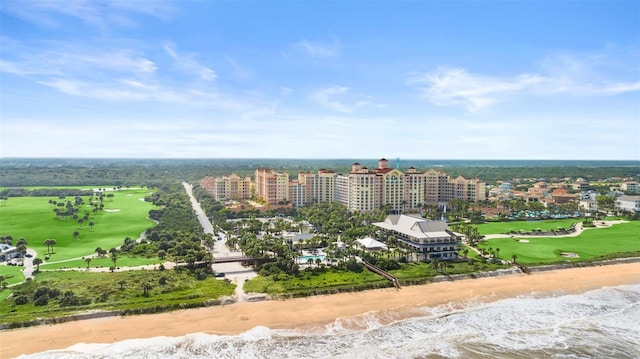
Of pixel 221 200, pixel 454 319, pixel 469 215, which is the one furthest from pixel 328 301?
pixel 221 200

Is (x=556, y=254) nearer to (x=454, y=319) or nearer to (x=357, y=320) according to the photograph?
(x=454, y=319)

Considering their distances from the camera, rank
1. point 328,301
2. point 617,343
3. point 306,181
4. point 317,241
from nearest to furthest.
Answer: point 617,343 < point 328,301 < point 317,241 < point 306,181

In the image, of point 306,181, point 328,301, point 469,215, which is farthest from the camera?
point 306,181

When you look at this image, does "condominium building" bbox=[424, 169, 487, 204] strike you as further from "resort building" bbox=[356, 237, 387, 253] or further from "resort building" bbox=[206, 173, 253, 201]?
"resort building" bbox=[356, 237, 387, 253]

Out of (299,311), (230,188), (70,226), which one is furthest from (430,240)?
(230,188)

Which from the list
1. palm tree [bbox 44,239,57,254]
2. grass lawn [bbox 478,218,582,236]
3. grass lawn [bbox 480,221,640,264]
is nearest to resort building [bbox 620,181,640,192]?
grass lawn [bbox 478,218,582,236]

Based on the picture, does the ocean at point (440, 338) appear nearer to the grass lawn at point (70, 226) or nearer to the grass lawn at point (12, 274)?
the grass lawn at point (12, 274)
